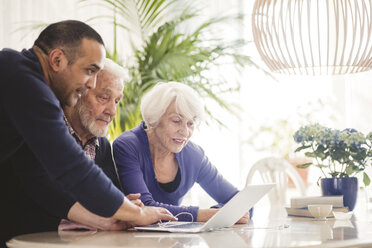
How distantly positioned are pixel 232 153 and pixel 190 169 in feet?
7.94

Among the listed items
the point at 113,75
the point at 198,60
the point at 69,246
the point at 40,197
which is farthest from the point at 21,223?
the point at 198,60

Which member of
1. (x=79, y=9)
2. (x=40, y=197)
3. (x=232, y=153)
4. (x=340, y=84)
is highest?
(x=79, y=9)

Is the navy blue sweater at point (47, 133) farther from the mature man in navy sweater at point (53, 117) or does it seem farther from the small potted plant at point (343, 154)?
the small potted plant at point (343, 154)

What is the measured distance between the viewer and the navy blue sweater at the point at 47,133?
4.61ft

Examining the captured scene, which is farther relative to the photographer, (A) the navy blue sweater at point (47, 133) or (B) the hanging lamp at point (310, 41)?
(B) the hanging lamp at point (310, 41)

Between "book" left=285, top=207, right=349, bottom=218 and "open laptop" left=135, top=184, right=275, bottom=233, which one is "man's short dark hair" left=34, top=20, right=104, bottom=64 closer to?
"open laptop" left=135, top=184, right=275, bottom=233

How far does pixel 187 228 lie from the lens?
166 centimetres

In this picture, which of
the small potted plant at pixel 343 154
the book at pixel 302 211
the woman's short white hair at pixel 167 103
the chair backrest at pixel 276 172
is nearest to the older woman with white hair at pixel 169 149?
the woman's short white hair at pixel 167 103

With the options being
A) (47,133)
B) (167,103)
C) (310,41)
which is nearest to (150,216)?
(47,133)

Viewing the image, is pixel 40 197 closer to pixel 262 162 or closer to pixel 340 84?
pixel 262 162

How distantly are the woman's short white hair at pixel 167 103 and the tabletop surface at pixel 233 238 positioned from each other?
708 mm

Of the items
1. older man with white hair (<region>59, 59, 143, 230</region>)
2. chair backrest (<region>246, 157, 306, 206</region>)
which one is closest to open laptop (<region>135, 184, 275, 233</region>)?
older man with white hair (<region>59, 59, 143, 230</region>)

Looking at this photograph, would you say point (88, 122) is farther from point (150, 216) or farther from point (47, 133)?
point (47, 133)

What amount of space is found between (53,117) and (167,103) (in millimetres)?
1008
